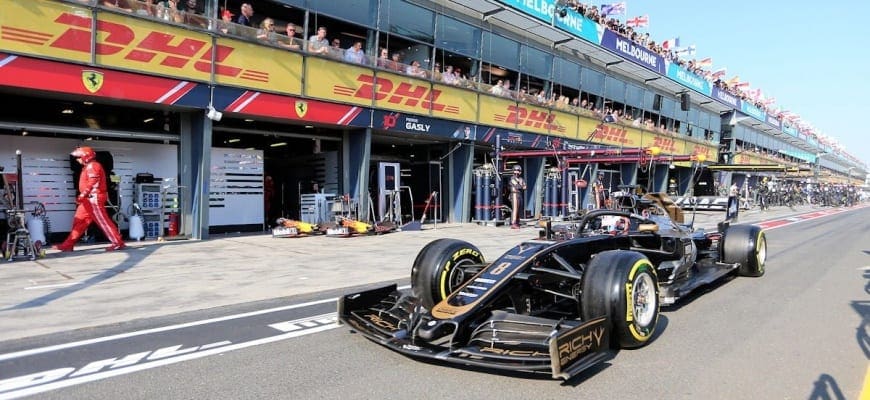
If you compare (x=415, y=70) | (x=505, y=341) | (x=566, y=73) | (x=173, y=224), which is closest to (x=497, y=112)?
(x=415, y=70)

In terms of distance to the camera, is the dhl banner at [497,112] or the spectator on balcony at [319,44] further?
the dhl banner at [497,112]

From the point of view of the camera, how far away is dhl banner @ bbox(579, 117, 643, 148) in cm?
2639

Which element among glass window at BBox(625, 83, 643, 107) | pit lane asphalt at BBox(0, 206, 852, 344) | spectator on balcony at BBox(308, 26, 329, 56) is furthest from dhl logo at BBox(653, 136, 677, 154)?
spectator on balcony at BBox(308, 26, 329, 56)

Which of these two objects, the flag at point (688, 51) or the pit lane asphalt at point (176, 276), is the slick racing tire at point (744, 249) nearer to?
the pit lane asphalt at point (176, 276)

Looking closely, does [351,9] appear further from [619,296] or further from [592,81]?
[592,81]

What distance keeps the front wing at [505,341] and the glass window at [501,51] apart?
17301 mm

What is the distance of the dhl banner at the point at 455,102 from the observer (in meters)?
18.5

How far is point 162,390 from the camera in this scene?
3.49m

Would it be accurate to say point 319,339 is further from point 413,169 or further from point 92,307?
point 413,169

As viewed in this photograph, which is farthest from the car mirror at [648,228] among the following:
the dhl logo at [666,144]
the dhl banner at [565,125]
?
the dhl logo at [666,144]

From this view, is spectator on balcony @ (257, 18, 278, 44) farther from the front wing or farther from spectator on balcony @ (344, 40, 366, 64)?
the front wing

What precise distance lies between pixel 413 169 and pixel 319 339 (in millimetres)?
17830

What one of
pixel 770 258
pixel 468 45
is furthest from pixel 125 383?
pixel 468 45

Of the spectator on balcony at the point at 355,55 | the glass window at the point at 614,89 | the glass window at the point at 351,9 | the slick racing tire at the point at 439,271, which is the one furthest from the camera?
the glass window at the point at 614,89
